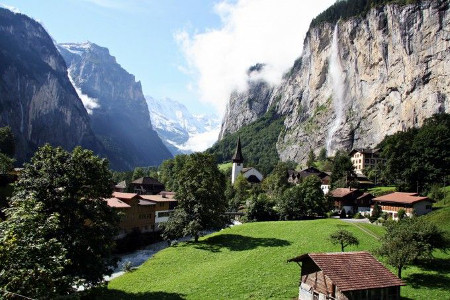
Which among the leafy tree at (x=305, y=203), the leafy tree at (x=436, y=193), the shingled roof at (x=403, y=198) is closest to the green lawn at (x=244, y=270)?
the shingled roof at (x=403, y=198)

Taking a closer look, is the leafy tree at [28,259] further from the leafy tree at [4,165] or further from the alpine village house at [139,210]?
the leafy tree at [4,165]

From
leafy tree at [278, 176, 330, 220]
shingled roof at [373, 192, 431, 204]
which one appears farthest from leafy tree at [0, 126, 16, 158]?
shingled roof at [373, 192, 431, 204]

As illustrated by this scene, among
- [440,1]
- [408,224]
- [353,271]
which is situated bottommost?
[353,271]

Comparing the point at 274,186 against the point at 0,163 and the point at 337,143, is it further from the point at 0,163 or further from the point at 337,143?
the point at 337,143

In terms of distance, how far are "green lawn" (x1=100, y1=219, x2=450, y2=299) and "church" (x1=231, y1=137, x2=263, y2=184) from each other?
90.3 meters

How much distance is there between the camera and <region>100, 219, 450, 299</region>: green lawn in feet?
106

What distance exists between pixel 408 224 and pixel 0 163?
83.7 metres

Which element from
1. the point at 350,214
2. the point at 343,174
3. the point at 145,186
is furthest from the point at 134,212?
the point at 343,174

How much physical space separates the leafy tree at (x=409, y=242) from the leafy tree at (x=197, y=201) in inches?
1071

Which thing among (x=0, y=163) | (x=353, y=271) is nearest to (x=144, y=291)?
(x=353, y=271)

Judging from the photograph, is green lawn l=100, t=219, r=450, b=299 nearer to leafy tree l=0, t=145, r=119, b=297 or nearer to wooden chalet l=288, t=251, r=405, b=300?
wooden chalet l=288, t=251, r=405, b=300

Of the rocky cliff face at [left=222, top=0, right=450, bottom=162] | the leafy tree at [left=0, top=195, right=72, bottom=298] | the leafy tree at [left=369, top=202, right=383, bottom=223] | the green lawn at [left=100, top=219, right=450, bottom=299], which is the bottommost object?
the green lawn at [left=100, top=219, right=450, bottom=299]

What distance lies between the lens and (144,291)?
1347 inches

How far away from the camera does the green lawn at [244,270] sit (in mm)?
32406
